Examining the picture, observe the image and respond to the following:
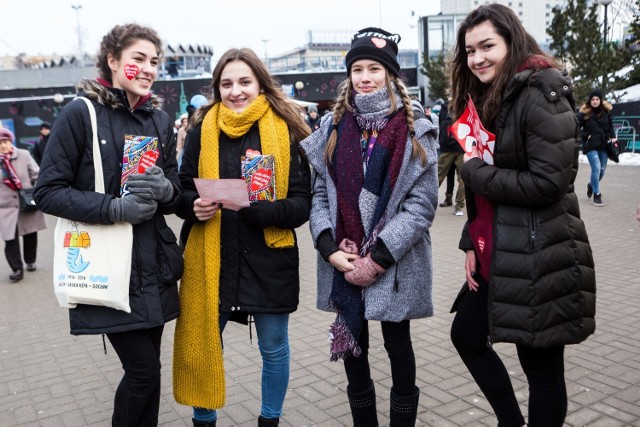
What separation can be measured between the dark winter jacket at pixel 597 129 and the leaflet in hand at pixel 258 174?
9055mm

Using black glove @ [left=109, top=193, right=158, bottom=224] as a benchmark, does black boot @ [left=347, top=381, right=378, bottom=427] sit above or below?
below

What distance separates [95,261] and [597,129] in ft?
33.1

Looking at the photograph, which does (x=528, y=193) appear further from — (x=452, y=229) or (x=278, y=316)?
(x=452, y=229)

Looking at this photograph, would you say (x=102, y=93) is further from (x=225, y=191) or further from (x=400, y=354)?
(x=400, y=354)

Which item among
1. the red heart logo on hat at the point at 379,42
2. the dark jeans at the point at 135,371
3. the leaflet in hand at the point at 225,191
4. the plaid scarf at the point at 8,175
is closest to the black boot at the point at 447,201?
the plaid scarf at the point at 8,175

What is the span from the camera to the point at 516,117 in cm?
245

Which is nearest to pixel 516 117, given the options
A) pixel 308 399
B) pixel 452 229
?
pixel 308 399

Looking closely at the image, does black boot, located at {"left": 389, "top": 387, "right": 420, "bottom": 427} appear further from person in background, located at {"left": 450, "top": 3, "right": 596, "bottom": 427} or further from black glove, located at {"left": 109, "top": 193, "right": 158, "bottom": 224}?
black glove, located at {"left": 109, "top": 193, "right": 158, "bottom": 224}

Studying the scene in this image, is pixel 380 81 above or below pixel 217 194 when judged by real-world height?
above

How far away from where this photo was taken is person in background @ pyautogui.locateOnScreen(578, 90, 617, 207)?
10.5 m

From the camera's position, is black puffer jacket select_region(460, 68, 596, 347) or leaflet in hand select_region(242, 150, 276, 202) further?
leaflet in hand select_region(242, 150, 276, 202)

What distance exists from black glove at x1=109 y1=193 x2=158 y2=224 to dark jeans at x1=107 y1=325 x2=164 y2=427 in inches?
20.6

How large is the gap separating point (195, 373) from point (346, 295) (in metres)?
0.90

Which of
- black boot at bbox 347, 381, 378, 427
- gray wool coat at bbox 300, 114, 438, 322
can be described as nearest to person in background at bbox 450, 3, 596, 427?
gray wool coat at bbox 300, 114, 438, 322
